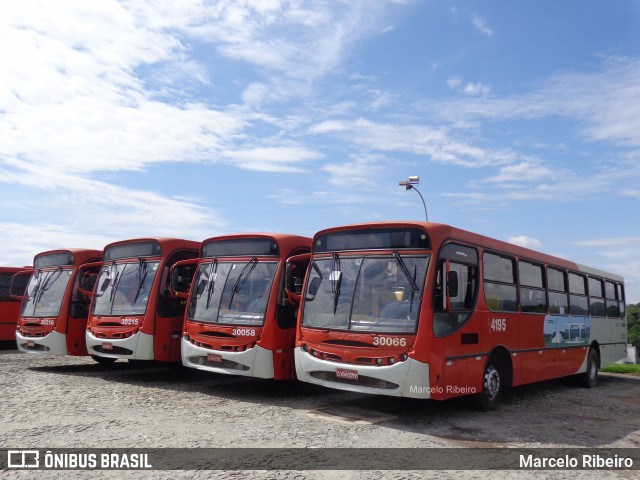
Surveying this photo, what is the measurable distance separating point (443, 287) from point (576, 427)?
9.94 ft

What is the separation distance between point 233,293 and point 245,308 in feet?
1.49

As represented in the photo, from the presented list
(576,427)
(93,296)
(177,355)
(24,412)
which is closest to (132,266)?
(93,296)

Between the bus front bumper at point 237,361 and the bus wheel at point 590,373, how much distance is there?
8749 mm

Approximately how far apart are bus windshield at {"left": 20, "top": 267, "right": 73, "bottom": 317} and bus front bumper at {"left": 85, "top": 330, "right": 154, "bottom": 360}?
7.48ft

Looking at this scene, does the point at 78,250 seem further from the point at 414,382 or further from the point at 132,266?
the point at 414,382

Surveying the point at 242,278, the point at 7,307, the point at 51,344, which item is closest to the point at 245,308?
the point at 242,278

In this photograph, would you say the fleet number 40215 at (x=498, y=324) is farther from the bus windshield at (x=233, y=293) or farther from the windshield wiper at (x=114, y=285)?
the windshield wiper at (x=114, y=285)

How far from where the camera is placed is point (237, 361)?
11.0 meters

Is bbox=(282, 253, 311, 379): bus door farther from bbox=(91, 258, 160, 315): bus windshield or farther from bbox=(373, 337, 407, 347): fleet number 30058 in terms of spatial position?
bbox=(91, 258, 160, 315): bus windshield

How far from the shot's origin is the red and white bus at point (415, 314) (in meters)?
8.89

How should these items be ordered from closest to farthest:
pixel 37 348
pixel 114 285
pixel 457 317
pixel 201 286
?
pixel 457 317
pixel 201 286
pixel 114 285
pixel 37 348

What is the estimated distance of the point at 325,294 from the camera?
9977 millimetres

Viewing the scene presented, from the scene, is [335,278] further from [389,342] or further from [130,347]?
[130,347]

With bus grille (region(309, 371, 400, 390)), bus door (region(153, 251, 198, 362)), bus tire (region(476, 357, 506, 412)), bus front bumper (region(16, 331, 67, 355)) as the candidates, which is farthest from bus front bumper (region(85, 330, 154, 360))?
bus tire (region(476, 357, 506, 412))
